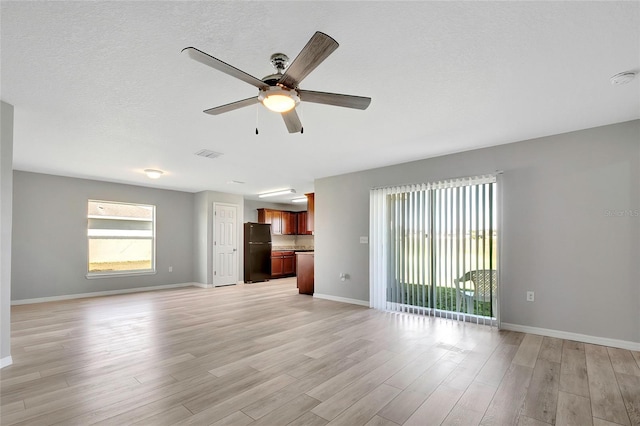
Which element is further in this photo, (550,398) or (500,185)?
(500,185)

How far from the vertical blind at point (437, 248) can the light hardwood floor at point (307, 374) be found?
15.9 inches

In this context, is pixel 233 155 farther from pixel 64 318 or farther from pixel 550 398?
pixel 550 398

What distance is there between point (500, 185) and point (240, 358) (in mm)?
3908

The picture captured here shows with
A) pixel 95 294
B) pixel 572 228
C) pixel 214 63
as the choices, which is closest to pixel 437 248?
pixel 572 228

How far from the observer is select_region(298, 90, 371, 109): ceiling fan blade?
221 centimetres

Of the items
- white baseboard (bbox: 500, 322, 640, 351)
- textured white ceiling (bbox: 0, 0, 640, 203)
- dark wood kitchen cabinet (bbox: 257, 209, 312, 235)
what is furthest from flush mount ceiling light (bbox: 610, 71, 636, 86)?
dark wood kitchen cabinet (bbox: 257, 209, 312, 235)

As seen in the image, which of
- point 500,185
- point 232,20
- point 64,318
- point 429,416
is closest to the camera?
point 232,20

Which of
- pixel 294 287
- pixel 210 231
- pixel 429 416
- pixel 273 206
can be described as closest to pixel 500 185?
pixel 429 416

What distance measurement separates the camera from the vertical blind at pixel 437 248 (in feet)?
14.0

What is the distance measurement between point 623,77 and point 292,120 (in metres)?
2.68

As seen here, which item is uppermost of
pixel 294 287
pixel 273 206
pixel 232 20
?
pixel 232 20

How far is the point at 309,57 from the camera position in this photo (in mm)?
1787

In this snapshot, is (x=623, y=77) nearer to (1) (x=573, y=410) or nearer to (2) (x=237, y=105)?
(1) (x=573, y=410)

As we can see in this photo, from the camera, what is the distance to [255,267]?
902 centimetres
